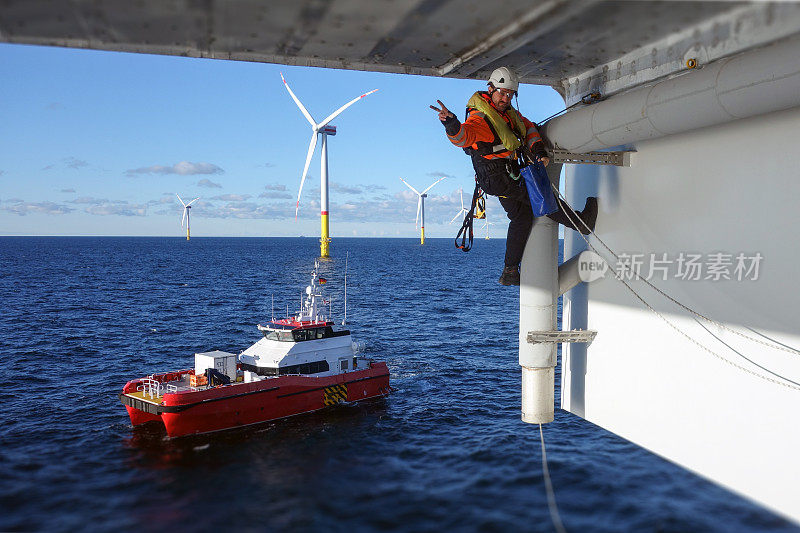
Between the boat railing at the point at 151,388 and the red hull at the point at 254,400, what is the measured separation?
0.61 meters

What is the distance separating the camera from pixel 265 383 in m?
25.4

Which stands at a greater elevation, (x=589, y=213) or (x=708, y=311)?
(x=589, y=213)

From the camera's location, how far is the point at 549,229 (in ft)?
31.5

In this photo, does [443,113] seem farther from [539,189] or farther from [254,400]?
[254,400]

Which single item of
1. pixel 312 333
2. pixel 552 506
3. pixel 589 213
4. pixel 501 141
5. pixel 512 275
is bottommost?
pixel 552 506

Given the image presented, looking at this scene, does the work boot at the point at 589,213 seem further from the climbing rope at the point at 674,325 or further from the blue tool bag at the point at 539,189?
the blue tool bag at the point at 539,189

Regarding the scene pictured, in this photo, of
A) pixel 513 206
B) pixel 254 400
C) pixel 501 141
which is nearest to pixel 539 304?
pixel 513 206

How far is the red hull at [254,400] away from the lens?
76.6 ft

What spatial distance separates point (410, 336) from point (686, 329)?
121 ft

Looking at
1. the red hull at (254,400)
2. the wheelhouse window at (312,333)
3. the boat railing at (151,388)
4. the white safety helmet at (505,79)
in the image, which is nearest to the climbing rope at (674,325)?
the white safety helmet at (505,79)

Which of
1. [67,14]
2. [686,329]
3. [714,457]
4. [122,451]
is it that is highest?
[67,14]

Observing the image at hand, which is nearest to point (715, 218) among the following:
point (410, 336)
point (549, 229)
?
point (549, 229)

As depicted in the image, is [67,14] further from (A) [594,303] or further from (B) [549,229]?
(A) [594,303]

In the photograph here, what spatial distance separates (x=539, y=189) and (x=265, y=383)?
19362mm
